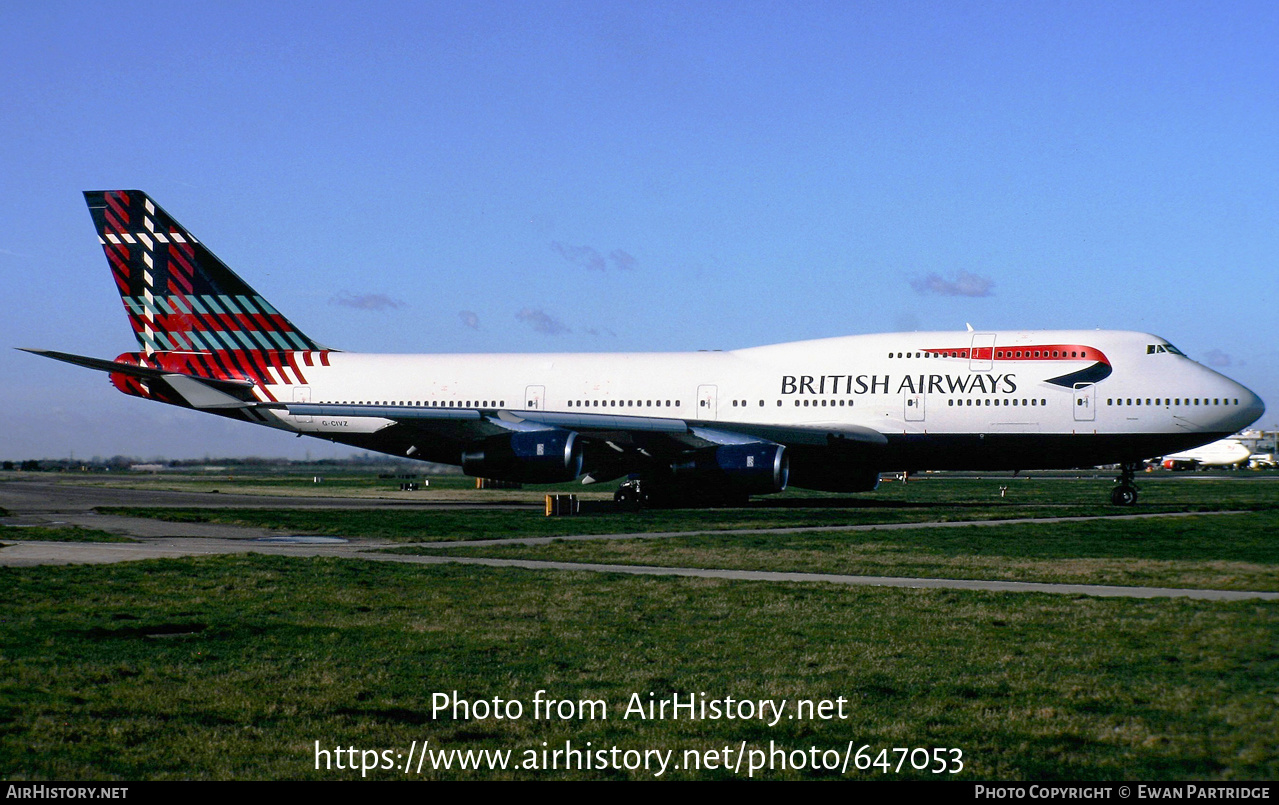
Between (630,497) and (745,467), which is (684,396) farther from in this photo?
(745,467)

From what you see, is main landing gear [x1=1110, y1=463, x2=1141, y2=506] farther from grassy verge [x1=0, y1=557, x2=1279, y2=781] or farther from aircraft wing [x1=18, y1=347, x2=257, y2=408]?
aircraft wing [x1=18, y1=347, x2=257, y2=408]

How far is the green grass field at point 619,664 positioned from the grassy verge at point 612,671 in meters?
0.04

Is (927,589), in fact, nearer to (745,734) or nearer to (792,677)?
(792,677)

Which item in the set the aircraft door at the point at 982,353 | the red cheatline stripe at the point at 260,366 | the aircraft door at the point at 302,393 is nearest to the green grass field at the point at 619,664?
the aircraft door at the point at 982,353

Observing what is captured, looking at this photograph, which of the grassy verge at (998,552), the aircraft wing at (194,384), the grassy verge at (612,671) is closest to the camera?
the grassy verge at (612,671)

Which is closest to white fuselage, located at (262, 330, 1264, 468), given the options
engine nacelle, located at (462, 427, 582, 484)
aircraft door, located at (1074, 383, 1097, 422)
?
aircraft door, located at (1074, 383, 1097, 422)

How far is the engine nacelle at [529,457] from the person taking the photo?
32.8m

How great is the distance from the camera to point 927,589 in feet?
52.7

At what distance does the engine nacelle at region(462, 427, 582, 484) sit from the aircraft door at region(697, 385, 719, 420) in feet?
18.1

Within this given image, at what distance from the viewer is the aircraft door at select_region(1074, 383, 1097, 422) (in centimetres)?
3391

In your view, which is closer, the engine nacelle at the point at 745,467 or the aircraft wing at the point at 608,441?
the engine nacelle at the point at 745,467

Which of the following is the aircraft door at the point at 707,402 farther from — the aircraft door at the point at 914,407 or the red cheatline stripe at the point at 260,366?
the red cheatline stripe at the point at 260,366

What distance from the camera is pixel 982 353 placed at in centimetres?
3525

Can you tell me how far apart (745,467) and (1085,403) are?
10.9m
